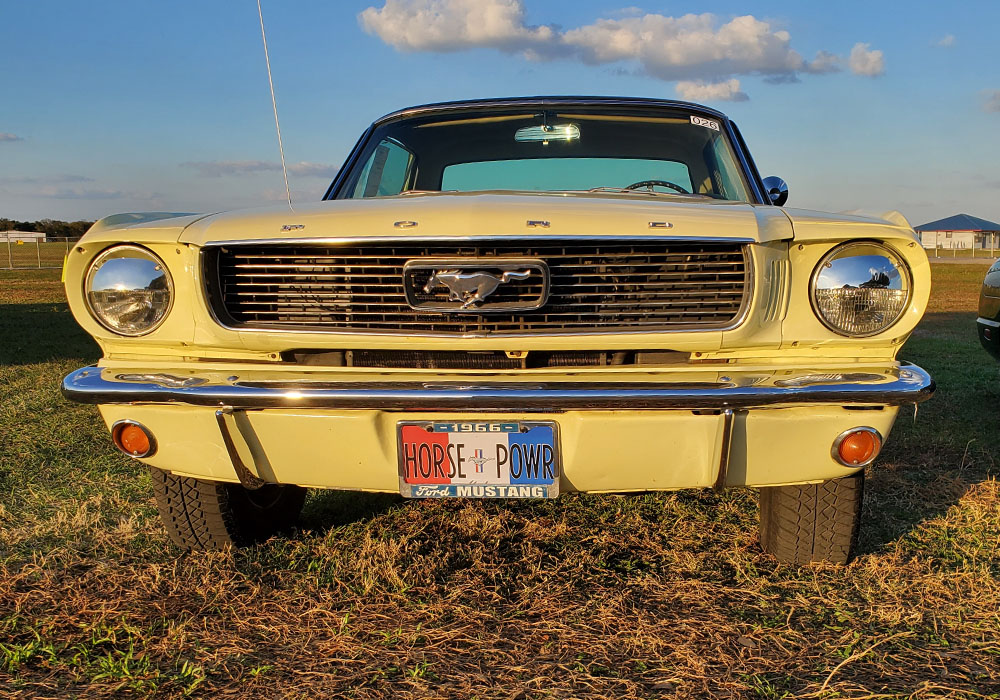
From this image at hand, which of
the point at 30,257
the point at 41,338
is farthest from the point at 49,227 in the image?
the point at 41,338

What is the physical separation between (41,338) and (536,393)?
8.18m

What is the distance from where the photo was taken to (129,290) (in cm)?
239

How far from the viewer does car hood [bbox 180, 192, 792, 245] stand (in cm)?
220

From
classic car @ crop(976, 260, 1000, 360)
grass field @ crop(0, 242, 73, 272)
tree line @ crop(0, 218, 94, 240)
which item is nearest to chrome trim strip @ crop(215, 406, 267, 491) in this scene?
classic car @ crop(976, 260, 1000, 360)

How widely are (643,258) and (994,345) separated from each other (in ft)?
12.2

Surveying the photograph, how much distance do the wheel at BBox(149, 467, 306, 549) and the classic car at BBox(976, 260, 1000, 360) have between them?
4434 millimetres

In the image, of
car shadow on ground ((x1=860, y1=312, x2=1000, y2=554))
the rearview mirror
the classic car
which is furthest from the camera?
the classic car

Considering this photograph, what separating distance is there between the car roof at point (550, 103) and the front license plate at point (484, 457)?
6.52 ft

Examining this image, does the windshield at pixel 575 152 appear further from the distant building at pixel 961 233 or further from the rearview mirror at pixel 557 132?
the distant building at pixel 961 233

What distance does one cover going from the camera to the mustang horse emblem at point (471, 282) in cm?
221

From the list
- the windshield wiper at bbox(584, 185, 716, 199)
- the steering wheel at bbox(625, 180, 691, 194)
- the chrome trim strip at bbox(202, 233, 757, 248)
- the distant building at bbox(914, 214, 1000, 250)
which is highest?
the steering wheel at bbox(625, 180, 691, 194)

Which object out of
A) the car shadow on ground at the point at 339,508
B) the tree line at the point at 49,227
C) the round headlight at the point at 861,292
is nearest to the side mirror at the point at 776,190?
the round headlight at the point at 861,292

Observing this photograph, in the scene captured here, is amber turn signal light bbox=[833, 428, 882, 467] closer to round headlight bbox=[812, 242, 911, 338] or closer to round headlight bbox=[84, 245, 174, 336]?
round headlight bbox=[812, 242, 911, 338]

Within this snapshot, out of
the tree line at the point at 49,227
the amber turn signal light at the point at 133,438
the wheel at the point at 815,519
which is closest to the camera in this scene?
the amber turn signal light at the point at 133,438
